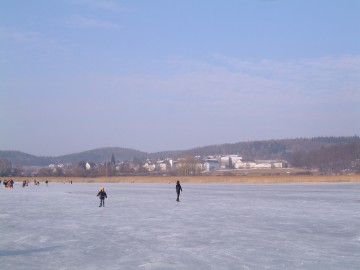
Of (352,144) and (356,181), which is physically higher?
(352,144)

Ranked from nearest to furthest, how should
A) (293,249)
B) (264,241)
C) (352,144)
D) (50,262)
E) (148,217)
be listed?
(50,262) < (293,249) < (264,241) < (148,217) < (352,144)

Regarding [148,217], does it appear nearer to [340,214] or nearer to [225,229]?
[225,229]

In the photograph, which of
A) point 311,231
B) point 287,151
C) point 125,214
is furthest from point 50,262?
point 287,151

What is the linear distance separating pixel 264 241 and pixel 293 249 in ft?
3.16

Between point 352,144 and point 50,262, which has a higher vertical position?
point 352,144

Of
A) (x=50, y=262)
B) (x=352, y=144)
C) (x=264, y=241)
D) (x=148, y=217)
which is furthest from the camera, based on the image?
(x=352, y=144)

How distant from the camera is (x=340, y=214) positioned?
13633 mm

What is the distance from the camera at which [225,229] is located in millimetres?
10695

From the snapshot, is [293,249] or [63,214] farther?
[63,214]

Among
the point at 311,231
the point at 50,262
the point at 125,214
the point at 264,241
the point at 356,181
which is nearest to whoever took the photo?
the point at 50,262

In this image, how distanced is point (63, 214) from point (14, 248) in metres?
6.24

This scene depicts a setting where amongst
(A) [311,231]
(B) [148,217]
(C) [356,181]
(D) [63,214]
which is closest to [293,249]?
(A) [311,231]

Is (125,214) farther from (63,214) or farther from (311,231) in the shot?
(311,231)

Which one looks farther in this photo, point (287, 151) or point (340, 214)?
point (287, 151)
